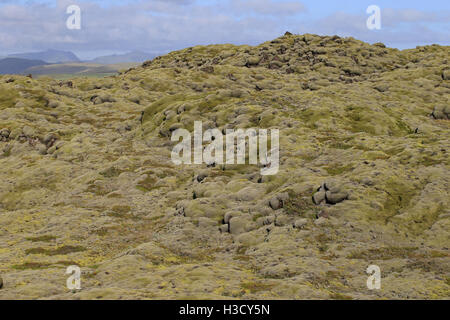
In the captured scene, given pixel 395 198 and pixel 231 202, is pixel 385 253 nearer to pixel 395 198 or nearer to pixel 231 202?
pixel 395 198

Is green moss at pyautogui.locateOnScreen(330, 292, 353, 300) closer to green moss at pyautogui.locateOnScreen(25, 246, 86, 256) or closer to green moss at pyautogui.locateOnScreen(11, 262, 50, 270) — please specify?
green moss at pyautogui.locateOnScreen(11, 262, 50, 270)

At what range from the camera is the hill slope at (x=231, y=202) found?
109 feet

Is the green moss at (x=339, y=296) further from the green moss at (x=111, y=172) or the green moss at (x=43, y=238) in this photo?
the green moss at (x=111, y=172)

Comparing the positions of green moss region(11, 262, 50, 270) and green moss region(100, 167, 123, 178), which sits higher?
green moss region(100, 167, 123, 178)

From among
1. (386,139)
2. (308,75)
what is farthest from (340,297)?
(308,75)

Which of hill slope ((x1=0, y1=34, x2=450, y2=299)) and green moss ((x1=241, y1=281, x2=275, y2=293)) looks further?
hill slope ((x1=0, y1=34, x2=450, y2=299))

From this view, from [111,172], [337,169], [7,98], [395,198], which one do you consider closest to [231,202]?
[337,169]

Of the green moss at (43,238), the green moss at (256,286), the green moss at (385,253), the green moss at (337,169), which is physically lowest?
the green moss at (43,238)

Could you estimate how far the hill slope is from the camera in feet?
109

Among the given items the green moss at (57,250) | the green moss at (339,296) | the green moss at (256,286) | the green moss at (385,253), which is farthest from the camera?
the green moss at (57,250)

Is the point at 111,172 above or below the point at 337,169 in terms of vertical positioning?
below

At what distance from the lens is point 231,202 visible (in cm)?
5400

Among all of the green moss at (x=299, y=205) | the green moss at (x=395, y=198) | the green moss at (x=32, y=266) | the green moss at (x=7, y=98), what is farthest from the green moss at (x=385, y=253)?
the green moss at (x=7, y=98)

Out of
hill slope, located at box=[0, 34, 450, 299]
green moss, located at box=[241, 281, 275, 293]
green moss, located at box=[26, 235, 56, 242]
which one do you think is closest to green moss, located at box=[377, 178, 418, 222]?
hill slope, located at box=[0, 34, 450, 299]
